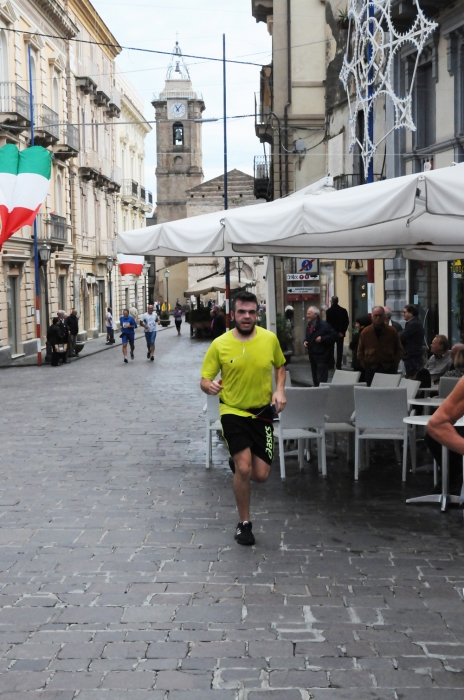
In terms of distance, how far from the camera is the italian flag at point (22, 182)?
59.2 feet

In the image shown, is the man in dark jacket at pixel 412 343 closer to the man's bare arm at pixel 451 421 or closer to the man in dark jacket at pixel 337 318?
the man in dark jacket at pixel 337 318

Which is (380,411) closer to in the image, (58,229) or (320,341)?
(320,341)

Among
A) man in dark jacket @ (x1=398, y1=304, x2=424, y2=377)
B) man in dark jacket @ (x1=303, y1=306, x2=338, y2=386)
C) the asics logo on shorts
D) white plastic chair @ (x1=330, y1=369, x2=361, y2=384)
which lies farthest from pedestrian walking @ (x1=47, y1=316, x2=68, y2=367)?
the asics logo on shorts

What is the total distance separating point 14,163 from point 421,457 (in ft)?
38.9

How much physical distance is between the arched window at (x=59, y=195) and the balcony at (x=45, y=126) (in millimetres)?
2308

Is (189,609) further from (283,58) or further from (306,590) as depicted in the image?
(283,58)

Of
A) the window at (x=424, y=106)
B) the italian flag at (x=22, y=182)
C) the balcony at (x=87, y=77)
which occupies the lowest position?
the italian flag at (x=22, y=182)

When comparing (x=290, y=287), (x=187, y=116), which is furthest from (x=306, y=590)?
(x=187, y=116)

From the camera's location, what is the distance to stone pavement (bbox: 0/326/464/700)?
4.07m

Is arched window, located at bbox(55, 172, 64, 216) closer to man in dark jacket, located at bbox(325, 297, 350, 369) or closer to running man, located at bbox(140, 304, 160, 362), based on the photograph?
running man, located at bbox(140, 304, 160, 362)

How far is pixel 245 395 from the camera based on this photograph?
20.9ft

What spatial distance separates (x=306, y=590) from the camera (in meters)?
5.27

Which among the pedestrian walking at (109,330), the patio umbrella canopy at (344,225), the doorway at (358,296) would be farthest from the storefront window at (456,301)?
the pedestrian walking at (109,330)

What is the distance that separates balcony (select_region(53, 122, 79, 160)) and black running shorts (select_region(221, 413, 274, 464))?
30436 mm
